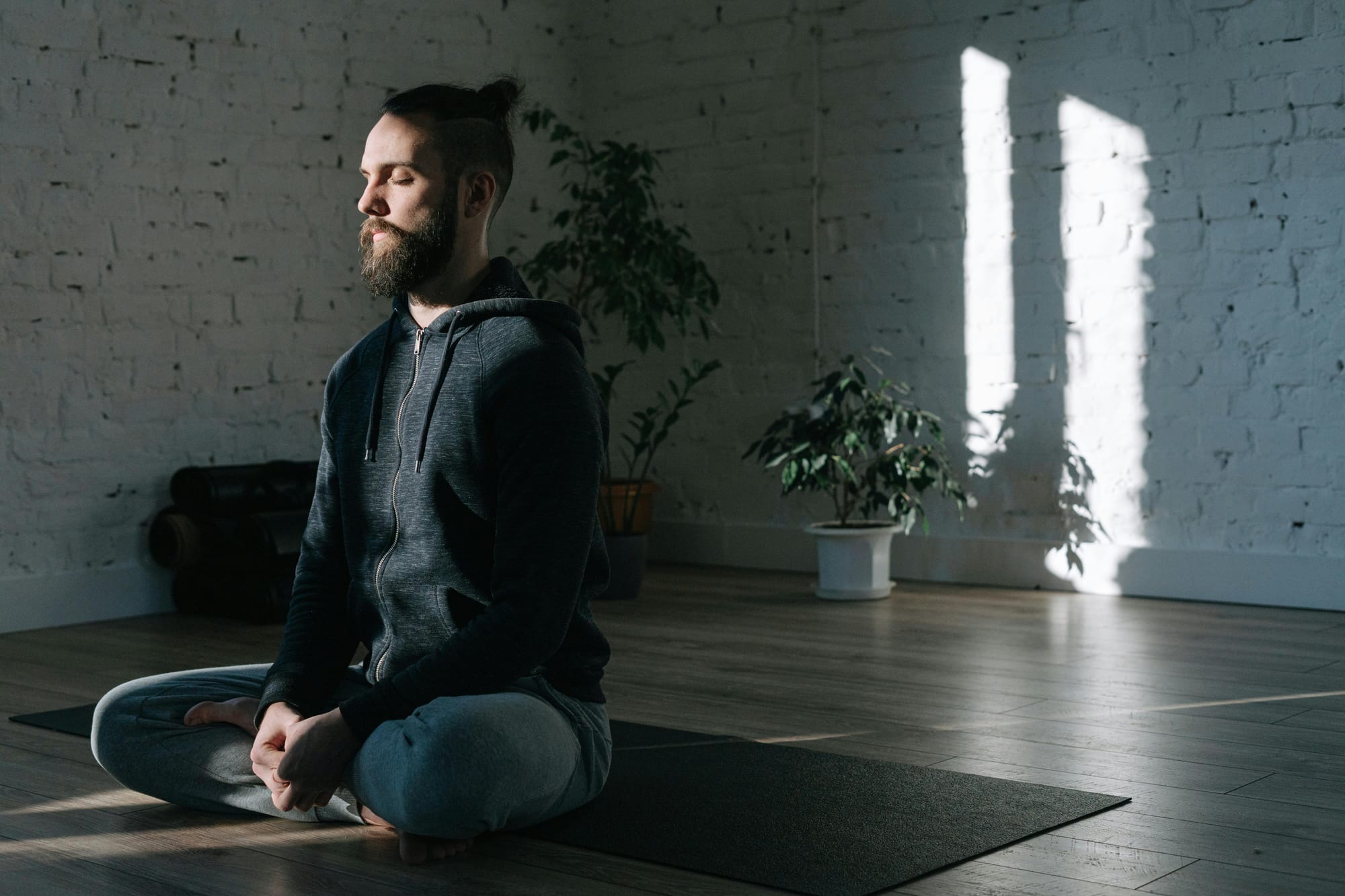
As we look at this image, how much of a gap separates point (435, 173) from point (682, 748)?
125 centimetres

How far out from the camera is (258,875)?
2.15 m

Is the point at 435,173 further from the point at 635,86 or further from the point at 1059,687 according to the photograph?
the point at 635,86

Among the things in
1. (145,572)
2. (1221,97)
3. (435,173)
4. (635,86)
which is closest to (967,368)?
(1221,97)

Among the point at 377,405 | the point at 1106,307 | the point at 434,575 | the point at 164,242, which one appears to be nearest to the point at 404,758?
the point at 434,575

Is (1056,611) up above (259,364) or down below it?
below

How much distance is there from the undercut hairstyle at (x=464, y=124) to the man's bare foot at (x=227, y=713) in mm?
833

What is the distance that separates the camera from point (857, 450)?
4.88 meters

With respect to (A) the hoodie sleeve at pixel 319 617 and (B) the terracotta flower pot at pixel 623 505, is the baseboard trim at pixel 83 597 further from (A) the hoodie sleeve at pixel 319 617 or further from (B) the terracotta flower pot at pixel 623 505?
(A) the hoodie sleeve at pixel 319 617

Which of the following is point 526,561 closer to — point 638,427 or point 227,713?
point 227,713

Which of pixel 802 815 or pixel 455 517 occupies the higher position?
pixel 455 517

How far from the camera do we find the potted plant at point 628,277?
519cm

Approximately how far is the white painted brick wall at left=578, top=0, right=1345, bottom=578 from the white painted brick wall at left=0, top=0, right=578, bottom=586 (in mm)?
1169

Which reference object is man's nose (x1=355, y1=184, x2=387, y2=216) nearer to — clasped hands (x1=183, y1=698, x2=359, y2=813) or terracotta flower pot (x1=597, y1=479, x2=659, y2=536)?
clasped hands (x1=183, y1=698, x2=359, y2=813)

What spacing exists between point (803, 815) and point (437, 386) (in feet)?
2.90
